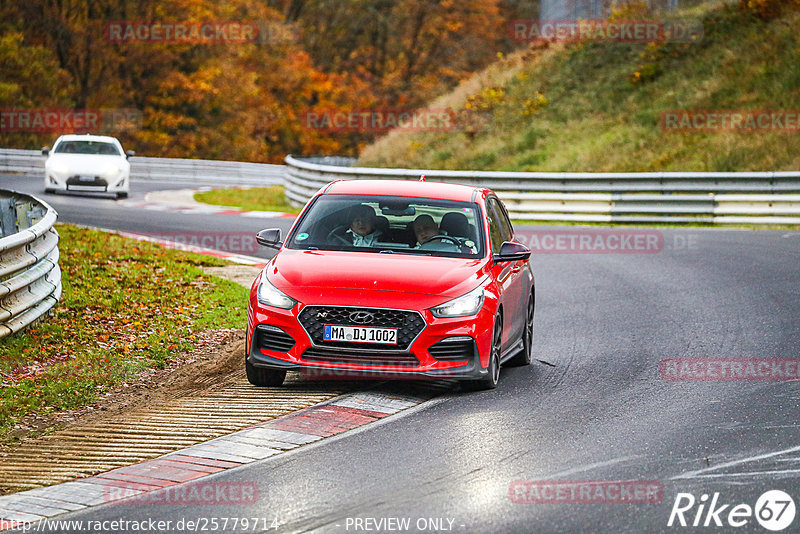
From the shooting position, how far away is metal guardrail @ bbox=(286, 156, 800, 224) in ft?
81.7

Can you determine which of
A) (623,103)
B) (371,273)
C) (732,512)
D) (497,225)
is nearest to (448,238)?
(497,225)

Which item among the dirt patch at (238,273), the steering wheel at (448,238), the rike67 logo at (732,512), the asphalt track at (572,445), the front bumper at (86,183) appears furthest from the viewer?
the front bumper at (86,183)

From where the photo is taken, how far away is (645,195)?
1029 inches

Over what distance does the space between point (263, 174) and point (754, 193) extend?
2455 centimetres

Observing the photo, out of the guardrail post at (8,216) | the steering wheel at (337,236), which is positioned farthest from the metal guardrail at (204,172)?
the steering wheel at (337,236)

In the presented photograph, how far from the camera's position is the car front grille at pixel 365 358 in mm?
8711

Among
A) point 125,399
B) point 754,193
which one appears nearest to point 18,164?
point 754,193

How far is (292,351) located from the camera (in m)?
8.80

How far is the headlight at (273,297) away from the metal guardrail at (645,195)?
618 inches

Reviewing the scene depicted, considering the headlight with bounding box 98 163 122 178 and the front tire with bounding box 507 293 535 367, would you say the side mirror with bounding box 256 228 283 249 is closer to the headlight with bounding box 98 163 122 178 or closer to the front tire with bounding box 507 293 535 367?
the front tire with bounding box 507 293 535 367

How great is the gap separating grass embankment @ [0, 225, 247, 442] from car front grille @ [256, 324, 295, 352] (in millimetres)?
1435

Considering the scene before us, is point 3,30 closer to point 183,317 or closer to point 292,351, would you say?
point 183,317

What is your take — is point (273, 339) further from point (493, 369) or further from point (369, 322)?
point (493, 369)

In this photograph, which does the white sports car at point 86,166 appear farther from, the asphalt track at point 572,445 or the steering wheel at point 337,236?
the steering wheel at point 337,236
